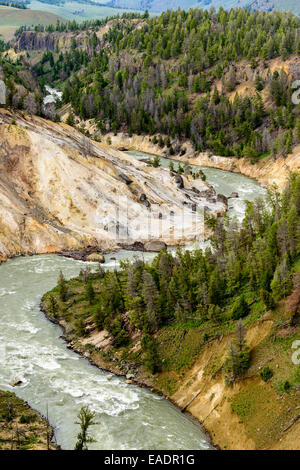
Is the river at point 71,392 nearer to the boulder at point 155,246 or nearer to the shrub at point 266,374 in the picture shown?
the shrub at point 266,374

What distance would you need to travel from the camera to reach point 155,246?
218 feet

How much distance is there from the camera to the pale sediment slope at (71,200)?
216 ft

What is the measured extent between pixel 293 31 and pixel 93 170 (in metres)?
109

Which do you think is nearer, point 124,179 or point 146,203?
point 146,203

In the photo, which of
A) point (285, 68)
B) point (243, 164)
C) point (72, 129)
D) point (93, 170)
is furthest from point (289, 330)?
point (285, 68)

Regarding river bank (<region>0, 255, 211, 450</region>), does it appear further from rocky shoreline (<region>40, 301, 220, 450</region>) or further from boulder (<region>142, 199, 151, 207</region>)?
boulder (<region>142, 199, 151, 207</region>)

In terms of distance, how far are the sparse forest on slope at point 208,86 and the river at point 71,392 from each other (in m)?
81.6

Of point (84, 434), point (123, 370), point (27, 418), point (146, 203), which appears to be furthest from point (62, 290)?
point (146, 203)

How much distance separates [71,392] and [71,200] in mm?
42374

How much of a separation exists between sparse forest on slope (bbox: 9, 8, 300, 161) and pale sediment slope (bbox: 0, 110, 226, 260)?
45212 mm

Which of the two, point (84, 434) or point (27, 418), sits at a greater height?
point (84, 434)

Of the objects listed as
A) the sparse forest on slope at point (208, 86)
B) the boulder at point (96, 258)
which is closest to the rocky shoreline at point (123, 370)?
the boulder at point (96, 258)

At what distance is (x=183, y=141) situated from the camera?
457 ft

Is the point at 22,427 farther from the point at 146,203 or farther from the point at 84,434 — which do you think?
the point at 146,203
